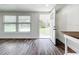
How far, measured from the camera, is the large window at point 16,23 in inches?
226

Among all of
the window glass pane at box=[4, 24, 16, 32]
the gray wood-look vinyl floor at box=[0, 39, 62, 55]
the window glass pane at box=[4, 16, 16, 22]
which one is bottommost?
the gray wood-look vinyl floor at box=[0, 39, 62, 55]

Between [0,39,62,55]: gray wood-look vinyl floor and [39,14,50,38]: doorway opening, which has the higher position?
[39,14,50,38]: doorway opening

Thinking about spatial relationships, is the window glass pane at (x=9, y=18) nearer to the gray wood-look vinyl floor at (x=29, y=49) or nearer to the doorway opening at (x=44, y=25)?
the doorway opening at (x=44, y=25)

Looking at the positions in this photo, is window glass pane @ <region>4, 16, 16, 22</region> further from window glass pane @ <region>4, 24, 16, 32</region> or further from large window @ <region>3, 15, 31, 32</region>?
window glass pane @ <region>4, 24, 16, 32</region>

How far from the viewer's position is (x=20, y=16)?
5.76 metres

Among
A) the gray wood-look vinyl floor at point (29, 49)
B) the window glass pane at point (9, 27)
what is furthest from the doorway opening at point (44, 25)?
the window glass pane at point (9, 27)

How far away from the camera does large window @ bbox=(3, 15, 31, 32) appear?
5746mm

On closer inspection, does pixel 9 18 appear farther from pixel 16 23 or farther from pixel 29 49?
pixel 29 49

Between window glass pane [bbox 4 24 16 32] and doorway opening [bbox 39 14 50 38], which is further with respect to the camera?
window glass pane [bbox 4 24 16 32]

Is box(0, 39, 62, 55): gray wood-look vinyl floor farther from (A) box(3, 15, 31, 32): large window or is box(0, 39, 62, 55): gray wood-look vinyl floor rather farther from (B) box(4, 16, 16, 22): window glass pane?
(B) box(4, 16, 16, 22): window glass pane

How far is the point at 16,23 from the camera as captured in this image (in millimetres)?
5797

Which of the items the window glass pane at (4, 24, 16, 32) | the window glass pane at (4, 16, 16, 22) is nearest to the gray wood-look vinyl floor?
the window glass pane at (4, 24, 16, 32)
